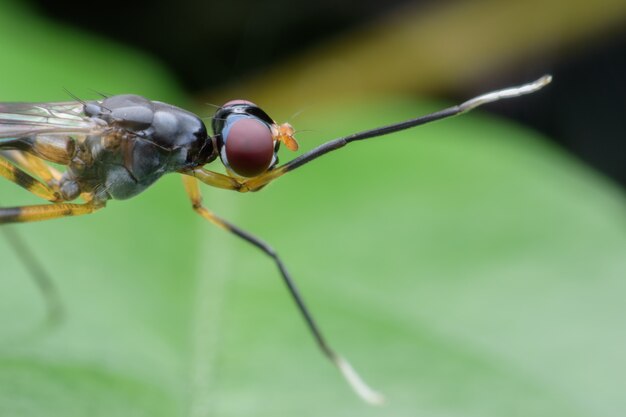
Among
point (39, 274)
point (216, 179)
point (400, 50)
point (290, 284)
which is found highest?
point (400, 50)

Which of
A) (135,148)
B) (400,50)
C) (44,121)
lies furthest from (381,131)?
(400,50)

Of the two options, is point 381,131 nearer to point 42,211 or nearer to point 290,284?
point 290,284

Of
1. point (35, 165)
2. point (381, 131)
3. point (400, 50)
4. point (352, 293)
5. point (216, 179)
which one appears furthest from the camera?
point (400, 50)

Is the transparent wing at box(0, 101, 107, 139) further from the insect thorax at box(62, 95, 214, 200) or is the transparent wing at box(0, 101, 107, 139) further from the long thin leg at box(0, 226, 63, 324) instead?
the long thin leg at box(0, 226, 63, 324)

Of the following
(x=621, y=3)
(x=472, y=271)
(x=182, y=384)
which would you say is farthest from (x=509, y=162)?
(x=182, y=384)

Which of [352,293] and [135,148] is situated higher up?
[135,148]

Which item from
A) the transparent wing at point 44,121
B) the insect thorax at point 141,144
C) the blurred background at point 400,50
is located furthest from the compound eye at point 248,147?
the blurred background at point 400,50

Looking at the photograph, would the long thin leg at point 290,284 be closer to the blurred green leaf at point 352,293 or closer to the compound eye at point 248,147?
the blurred green leaf at point 352,293
